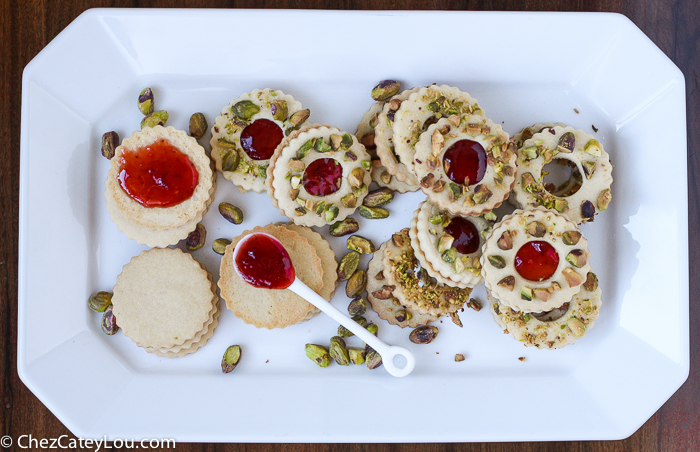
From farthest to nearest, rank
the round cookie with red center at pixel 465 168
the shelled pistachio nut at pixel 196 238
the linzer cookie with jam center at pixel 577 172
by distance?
1. the shelled pistachio nut at pixel 196 238
2. the linzer cookie with jam center at pixel 577 172
3. the round cookie with red center at pixel 465 168

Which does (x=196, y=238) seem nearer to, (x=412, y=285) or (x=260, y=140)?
(x=260, y=140)

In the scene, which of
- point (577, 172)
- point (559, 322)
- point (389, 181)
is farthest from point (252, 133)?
point (559, 322)

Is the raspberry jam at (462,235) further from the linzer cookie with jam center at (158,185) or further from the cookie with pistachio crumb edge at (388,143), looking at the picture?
the linzer cookie with jam center at (158,185)

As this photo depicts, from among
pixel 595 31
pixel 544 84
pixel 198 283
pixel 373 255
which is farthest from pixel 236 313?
pixel 595 31

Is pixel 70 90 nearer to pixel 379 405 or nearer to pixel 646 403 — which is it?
pixel 379 405

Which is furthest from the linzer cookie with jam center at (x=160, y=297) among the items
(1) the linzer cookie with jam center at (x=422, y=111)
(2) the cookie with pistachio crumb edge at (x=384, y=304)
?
(1) the linzer cookie with jam center at (x=422, y=111)

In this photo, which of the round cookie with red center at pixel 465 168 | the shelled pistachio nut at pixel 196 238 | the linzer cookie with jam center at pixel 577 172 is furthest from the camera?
the shelled pistachio nut at pixel 196 238

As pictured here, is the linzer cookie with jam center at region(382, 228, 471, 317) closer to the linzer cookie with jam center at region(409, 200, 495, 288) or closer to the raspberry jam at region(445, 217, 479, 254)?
the linzer cookie with jam center at region(409, 200, 495, 288)
